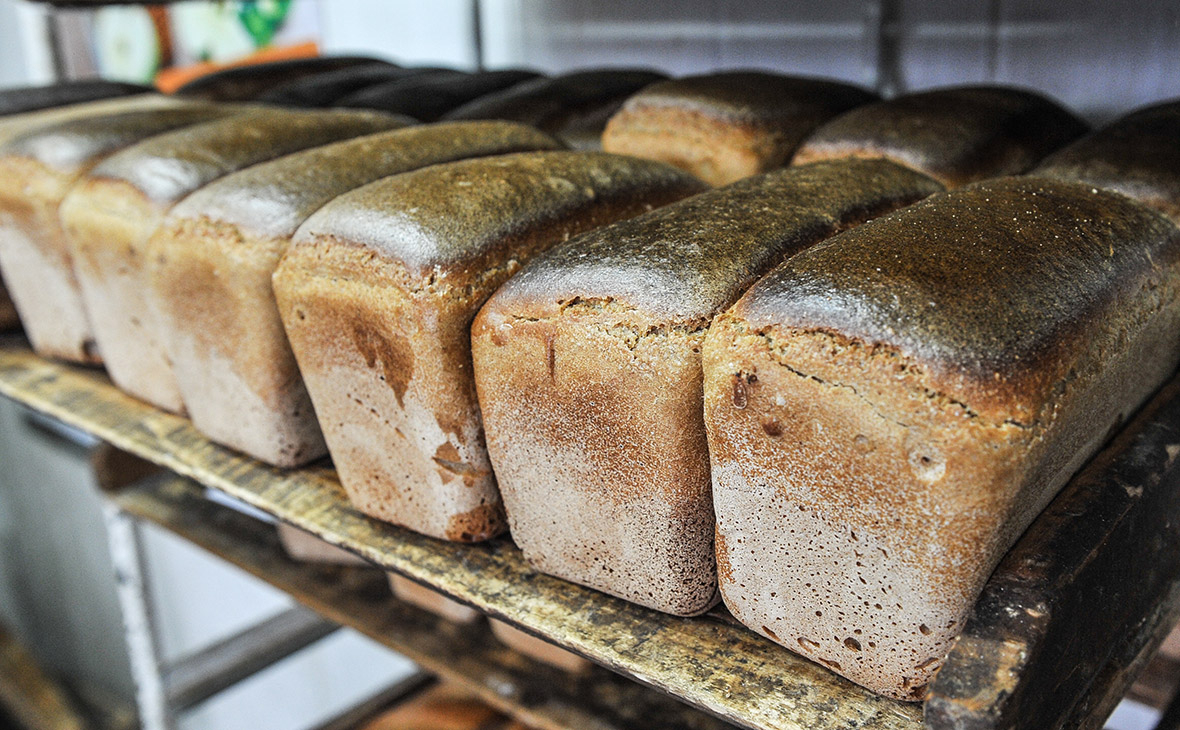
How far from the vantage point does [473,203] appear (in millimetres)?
978

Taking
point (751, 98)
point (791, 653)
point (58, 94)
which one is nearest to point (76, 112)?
point (58, 94)

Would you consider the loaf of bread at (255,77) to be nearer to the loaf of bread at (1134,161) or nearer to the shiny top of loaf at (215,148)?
the shiny top of loaf at (215,148)

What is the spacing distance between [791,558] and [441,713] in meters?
1.49

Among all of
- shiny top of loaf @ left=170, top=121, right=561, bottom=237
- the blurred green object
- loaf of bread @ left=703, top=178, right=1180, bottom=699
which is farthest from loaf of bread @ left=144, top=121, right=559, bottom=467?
the blurred green object

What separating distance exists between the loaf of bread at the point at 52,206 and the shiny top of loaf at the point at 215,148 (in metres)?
0.09

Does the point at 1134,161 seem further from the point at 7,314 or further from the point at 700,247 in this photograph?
the point at 7,314

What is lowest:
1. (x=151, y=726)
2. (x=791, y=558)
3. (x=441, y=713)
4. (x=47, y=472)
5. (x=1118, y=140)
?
(x=47, y=472)

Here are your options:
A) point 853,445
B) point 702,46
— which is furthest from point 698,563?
point 702,46

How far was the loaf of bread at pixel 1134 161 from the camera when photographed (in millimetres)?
1046

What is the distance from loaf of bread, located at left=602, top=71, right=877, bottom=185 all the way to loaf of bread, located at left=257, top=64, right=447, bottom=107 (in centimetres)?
72

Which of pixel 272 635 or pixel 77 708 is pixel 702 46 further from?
pixel 77 708

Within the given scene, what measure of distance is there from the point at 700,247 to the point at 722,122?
1.94 ft

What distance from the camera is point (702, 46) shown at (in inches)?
86.0

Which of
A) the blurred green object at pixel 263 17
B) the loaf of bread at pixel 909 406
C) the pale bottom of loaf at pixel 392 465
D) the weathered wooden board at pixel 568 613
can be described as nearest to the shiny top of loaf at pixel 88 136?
the weathered wooden board at pixel 568 613
